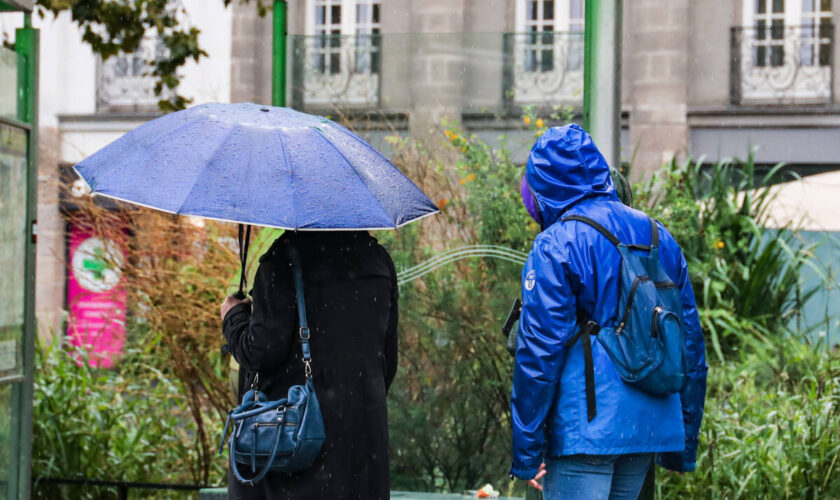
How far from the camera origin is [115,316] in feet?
24.6

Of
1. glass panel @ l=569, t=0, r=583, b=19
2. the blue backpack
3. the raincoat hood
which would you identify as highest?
glass panel @ l=569, t=0, r=583, b=19

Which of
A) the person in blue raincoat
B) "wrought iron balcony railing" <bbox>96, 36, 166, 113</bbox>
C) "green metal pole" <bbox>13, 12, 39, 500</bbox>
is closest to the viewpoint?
the person in blue raincoat

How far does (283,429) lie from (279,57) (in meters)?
3.14

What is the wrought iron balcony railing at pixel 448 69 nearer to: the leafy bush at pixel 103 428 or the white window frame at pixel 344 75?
the white window frame at pixel 344 75

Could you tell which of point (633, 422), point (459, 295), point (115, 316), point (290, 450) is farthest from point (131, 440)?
point (633, 422)

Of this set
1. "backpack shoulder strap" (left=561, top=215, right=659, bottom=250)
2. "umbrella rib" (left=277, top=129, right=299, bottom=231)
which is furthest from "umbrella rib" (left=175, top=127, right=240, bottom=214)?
"backpack shoulder strap" (left=561, top=215, right=659, bottom=250)

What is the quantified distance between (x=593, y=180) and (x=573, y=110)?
229 cm

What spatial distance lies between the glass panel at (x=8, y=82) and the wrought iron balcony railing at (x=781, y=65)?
12.7 m

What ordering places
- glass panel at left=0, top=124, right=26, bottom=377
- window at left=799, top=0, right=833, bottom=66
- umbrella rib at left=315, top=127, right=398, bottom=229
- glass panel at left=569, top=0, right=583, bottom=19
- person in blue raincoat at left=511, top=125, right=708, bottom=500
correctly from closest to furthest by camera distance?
1. person in blue raincoat at left=511, top=125, right=708, bottom=500
2. umbrella rib at left=315, top=127, right=398, bottom=229
3. glass panel at left=0, top=124, right=26, bottom=377
4. glass panel at left=569, top=0, right=583, bottom=19
5. window at left=799, top=0, right=833, bottom=66

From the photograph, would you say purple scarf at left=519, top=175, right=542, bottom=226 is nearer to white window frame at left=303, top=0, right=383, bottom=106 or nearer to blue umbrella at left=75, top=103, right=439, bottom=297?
blue umbrella at left=75, top=103, right=439, bottom=297

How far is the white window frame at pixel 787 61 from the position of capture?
1555 cm

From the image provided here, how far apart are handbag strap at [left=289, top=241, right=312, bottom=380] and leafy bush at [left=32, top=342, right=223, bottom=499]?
3.70 metres

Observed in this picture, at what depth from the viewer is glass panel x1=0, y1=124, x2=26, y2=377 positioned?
4.97 meters

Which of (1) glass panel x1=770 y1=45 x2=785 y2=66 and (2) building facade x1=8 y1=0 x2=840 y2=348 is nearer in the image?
(2) building facade x1=8 y1=0 x2=840 y2=348
